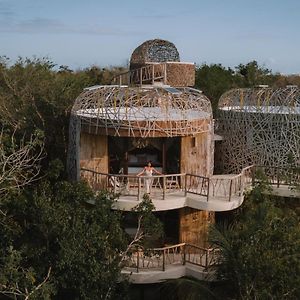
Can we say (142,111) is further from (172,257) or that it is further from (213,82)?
(213,82)

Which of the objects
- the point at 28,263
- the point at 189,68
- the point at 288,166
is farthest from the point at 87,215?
the point at 189,68

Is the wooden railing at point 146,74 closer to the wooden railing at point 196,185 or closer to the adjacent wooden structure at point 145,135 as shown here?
the adjacent wooden structure at point 145,135

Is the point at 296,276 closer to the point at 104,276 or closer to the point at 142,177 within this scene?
the point at 104,276

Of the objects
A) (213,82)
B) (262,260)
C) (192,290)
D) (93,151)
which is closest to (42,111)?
(93,151)

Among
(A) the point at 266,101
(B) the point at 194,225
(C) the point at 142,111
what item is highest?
(A) the point at 266,101

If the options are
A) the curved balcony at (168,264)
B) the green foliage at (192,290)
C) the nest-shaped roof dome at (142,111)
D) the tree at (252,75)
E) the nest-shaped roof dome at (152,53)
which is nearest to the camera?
the green foliage at (192,290)

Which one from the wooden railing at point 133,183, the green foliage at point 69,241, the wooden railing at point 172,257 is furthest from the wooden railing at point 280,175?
the green foliage at point 69,241

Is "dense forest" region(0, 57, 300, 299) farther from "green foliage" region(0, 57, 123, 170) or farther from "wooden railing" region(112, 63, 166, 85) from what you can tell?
"wooden railing" region(112, 63, 166, 85)
